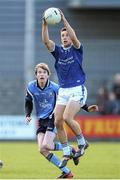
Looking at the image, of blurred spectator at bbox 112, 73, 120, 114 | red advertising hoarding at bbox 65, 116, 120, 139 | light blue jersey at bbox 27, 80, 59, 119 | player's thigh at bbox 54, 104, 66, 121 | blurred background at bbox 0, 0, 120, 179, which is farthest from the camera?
blurred spectator at bbox 112, 73, 120, 114

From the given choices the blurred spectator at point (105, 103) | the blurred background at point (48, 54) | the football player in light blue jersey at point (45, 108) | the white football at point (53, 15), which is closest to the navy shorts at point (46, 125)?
the football player in light blue jersey at point (45, 108)

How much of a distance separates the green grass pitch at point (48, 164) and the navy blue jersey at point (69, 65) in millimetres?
1635

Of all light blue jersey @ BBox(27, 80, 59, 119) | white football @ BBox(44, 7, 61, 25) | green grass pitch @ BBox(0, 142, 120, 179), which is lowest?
green grass pitch @ BBox(0, 142, 120, 179)

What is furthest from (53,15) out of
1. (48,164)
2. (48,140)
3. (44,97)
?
(48,164)

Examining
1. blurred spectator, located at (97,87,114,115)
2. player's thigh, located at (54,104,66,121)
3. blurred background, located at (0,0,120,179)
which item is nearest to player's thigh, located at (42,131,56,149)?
player's thigh, located at (54,104,66,121)

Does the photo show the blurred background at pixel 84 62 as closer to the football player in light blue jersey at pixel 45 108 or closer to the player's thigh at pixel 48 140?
the football player in light blue jersey at pixel 45 108

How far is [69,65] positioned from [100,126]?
12.3 m

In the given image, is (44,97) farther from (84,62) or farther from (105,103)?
(84,62)

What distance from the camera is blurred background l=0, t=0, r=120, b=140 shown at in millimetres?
26609

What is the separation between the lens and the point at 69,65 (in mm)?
14352

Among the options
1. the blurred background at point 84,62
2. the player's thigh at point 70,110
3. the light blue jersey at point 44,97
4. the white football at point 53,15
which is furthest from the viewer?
the blurred background at point 84,62

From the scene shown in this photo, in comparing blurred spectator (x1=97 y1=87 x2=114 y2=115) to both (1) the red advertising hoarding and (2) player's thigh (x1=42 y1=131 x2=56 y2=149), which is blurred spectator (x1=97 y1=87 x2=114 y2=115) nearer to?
(1) the red advertising hoarding

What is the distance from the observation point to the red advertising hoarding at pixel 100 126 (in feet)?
86.2

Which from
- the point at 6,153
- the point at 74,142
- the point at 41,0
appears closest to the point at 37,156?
the point at 6,153
